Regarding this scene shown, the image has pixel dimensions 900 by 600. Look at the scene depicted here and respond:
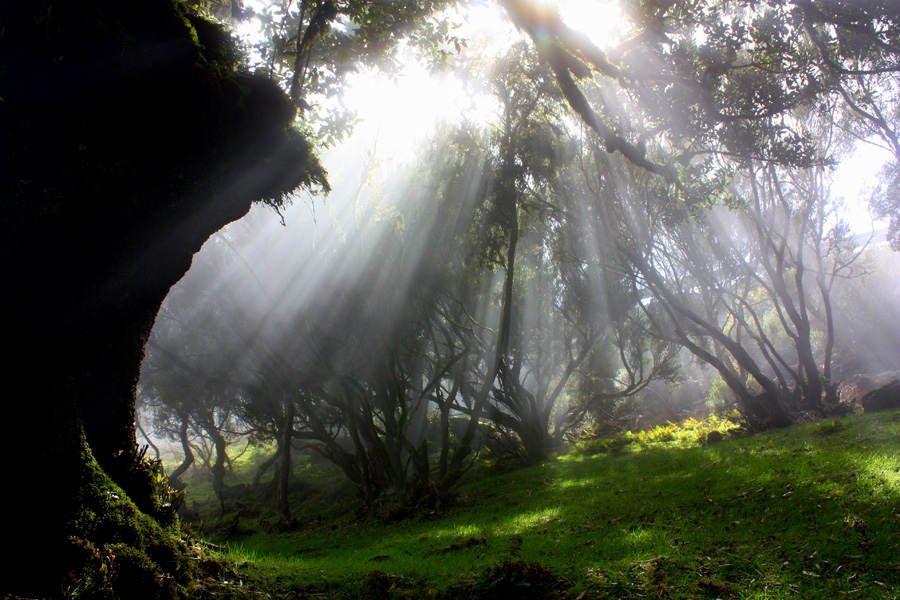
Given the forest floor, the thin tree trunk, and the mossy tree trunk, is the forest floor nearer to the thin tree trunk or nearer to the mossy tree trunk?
the mossy tree trunk

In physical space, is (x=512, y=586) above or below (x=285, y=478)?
below

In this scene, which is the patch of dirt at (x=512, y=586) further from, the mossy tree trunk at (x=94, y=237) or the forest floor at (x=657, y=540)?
the mossy tree trunk at (x=94, y=237)

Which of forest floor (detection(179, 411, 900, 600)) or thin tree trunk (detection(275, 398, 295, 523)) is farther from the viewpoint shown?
thin tree trunk (detection(275, 398, 295, 523))

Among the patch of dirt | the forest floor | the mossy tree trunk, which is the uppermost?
the mossy tree trunk

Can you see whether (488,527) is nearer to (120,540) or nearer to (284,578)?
(284,578)

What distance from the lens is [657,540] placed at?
450 cm

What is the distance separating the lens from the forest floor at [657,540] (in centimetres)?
331

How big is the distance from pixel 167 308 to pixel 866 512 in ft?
66.9

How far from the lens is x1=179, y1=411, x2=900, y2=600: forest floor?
331 centimetres

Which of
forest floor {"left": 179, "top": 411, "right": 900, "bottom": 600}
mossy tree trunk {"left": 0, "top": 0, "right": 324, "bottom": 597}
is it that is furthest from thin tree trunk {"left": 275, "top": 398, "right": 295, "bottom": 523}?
mossy tree trunk {"left": 0, "top": 0, "right": 324, "bottom": 597}

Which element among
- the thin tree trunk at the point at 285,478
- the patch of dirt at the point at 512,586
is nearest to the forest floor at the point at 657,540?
the patch of dirt at the point at 512,586

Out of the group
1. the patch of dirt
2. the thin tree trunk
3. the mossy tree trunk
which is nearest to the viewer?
the mossy tree trunk

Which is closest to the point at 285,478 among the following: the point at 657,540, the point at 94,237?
the point at 657,540

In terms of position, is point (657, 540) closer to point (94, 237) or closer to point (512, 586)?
point (512, 586)
